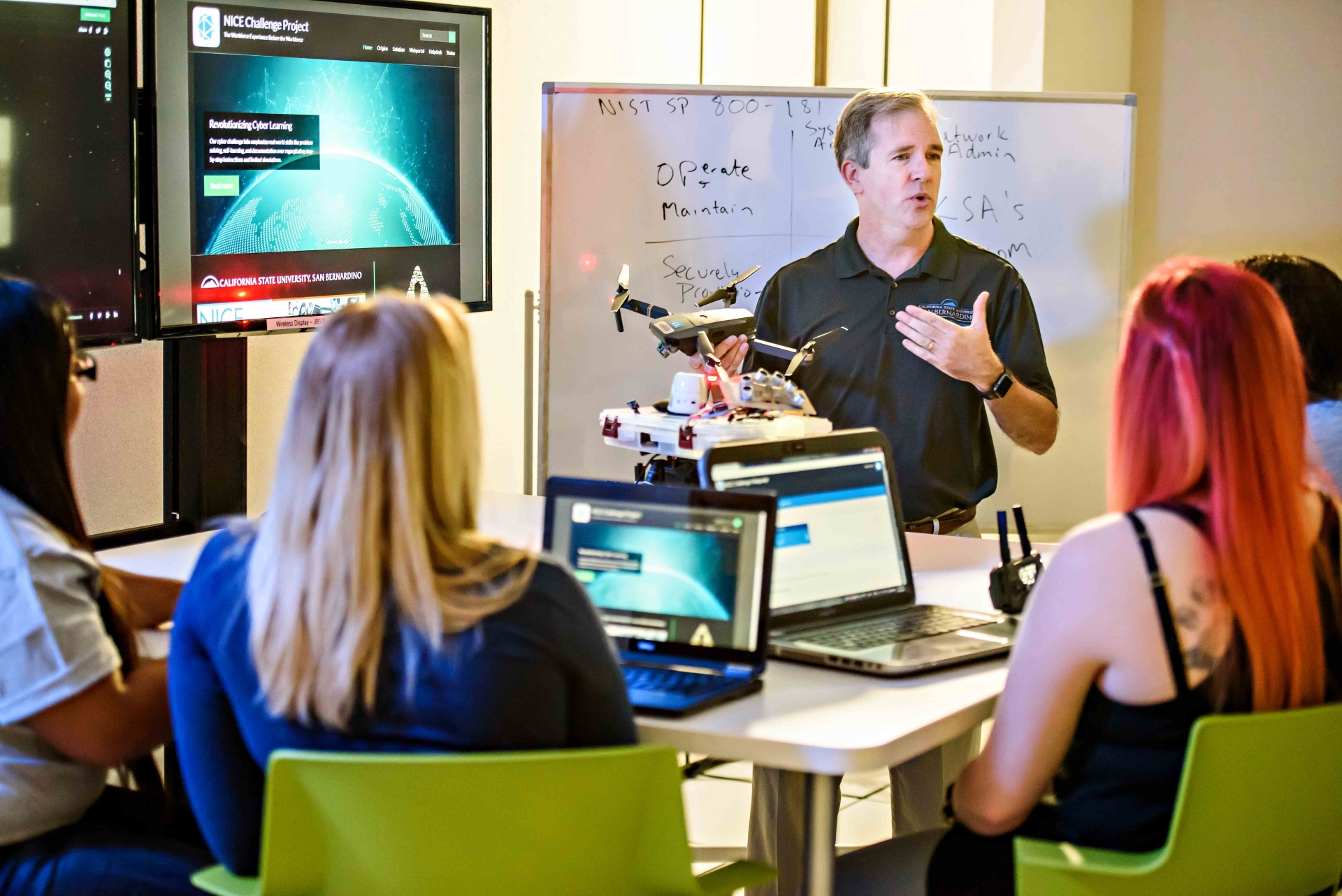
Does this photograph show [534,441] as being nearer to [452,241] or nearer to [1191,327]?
[452,241]

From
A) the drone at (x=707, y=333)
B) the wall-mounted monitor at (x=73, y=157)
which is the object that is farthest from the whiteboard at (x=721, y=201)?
the wall-mounted monitor at (x=73, y=157)

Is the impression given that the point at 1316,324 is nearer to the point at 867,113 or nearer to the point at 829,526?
the point at 829,526

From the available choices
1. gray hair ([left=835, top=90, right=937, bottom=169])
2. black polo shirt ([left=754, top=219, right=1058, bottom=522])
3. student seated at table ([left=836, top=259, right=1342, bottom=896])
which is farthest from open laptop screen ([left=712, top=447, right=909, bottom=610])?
gray hair ([left=835, top=90, right=937, bottom=169])

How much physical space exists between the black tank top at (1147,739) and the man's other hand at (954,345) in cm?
126

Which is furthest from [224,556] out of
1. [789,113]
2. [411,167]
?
[789,113]

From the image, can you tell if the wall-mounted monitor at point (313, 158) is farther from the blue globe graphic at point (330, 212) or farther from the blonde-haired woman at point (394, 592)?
the blonde-haired woman at point (394, 592)

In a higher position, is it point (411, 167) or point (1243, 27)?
point (1243, 27)

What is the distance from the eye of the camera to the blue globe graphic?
263 centimetres

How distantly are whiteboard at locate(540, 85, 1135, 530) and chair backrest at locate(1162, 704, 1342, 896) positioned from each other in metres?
2.46

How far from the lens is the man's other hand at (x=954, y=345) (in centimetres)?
265

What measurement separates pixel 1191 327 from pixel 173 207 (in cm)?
190

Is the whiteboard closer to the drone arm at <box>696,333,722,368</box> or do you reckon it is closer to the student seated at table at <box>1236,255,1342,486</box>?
the drone arm at <box>696,333,722,368</box>

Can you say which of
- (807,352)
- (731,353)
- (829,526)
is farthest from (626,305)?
(829,526)

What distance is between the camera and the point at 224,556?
1328 mm
